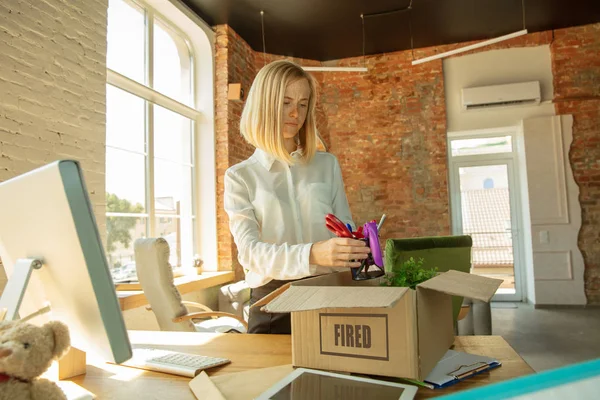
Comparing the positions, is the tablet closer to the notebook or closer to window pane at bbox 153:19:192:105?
the notebook

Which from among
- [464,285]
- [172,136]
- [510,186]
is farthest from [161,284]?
[510,186]

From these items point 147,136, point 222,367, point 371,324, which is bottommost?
point 222,367

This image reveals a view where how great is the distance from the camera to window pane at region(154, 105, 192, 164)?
4.66 metres

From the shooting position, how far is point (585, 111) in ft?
19.3

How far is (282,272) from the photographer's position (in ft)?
4.28

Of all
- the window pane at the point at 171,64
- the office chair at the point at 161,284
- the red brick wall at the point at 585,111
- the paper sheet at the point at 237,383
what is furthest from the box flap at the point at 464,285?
the red brick wall at the point at 585,111

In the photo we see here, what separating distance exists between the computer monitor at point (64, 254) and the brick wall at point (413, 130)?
5938 mm

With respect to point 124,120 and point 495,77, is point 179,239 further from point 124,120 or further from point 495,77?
point 495,77

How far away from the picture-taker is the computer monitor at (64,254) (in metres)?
0.59

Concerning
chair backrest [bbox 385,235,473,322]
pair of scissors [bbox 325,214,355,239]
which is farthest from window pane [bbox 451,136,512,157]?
pair of scissors [bbox 325,214,355,239]

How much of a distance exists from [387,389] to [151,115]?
422cm

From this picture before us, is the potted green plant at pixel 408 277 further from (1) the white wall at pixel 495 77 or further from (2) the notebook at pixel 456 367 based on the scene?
(1) the white wall at pixel 495 77

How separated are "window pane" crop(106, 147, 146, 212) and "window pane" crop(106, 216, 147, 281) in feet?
0.54

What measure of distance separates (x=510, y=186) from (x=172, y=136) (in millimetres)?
4856
